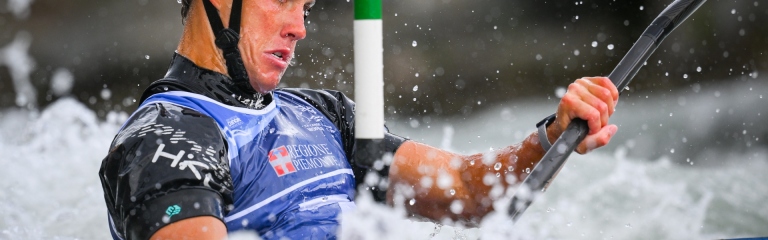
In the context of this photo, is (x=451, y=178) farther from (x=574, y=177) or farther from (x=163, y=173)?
(x=574, y=177)

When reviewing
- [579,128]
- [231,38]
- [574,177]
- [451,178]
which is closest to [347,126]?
[451,178]

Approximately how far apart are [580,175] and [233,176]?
3580mm

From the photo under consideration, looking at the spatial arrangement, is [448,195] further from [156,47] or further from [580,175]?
[580,175]

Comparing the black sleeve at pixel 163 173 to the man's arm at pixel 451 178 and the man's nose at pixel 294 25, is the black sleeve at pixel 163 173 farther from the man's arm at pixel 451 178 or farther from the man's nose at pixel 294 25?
the man's arm at pixel 451 178

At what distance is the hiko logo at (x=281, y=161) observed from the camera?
124cm

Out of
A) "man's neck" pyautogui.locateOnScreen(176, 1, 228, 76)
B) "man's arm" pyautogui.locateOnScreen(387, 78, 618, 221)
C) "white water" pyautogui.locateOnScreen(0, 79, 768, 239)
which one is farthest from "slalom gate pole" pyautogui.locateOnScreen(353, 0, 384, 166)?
"white water" pyautogui.locateOnScreen(0, 79, 768, 239)

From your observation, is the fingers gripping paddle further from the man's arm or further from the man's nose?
the man's nose

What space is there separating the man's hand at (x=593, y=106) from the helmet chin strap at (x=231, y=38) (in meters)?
0.49

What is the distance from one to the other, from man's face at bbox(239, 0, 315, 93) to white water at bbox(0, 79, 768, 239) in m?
2.22

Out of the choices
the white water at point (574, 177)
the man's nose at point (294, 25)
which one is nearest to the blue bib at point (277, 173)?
the man's nose at point (294, 25)

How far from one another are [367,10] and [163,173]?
0.32 meters

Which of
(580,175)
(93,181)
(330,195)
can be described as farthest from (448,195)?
(580,175)

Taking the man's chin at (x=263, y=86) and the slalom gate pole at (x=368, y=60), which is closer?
the slalom gate pole at (x=368, y=60)

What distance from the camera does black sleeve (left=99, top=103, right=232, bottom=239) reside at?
0.99 meters
